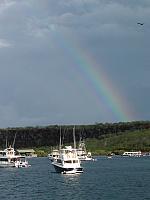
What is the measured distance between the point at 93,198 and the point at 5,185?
140 feet

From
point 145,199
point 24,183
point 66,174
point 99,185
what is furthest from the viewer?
point 66,174

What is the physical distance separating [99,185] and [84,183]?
290 inches

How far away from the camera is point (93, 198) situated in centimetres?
11638

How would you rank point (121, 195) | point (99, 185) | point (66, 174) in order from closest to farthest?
point (121, 195) → point (99, 185) → point (66, 174)

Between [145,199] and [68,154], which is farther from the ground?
[68,154]

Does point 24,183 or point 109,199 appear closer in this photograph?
point 109,199

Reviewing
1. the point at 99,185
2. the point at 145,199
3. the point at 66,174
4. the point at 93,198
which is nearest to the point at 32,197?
the point at 93,198

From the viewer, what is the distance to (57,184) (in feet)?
496

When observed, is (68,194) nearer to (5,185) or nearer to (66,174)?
(5,185)

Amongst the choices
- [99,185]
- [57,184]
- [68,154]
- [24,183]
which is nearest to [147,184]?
[99,185]

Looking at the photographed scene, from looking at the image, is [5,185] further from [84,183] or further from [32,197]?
[32,197]

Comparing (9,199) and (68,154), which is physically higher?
(68,154)

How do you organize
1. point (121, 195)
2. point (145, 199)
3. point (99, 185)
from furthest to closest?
point (99, 185) → point (121, 195) → point (145, 199)

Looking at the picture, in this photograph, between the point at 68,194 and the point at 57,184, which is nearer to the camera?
the point at 68,194
